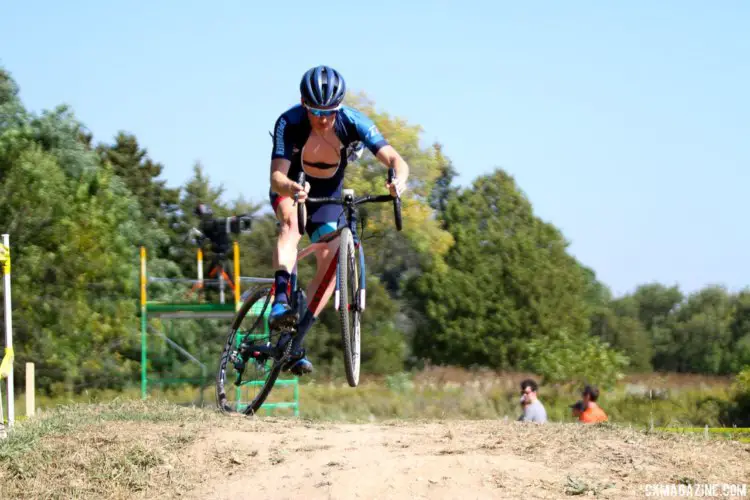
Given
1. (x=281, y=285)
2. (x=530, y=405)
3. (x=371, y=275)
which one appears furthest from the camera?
(x=371, y=275)

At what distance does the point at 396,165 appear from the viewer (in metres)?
9.98

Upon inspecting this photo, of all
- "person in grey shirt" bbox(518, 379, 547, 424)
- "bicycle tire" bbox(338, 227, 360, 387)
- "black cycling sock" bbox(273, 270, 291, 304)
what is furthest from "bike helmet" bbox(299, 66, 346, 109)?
"person in grey shirt" bbox(518, 379, 547, 424)

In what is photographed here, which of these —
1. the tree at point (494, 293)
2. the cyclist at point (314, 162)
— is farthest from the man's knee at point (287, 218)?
→ the tree at point (494, 293)

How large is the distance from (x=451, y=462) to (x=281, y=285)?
7.60 feet

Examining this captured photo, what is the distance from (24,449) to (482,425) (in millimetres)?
4010

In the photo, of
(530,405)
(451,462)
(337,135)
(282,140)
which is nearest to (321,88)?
(337,135)

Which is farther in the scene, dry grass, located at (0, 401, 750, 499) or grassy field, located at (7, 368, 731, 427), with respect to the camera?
grassy field, located at (7, 368, 731, 427)

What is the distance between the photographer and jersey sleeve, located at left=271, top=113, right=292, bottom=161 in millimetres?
10148

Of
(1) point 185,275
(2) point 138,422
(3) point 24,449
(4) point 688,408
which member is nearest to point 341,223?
(2) point 138,422

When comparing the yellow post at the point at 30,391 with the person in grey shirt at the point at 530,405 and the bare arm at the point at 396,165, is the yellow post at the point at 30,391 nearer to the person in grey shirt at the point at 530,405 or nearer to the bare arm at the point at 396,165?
the person in grey shirt at the point at 530,405

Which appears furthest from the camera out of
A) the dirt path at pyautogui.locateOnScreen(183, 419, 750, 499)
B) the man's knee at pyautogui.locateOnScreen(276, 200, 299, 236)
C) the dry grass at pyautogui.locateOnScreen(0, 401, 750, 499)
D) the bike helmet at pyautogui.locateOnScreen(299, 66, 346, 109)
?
the man's knee at pyautogui.locateOnScreen(276, 200, 299, 236)

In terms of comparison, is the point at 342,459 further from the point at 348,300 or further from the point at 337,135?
the point at 337,135

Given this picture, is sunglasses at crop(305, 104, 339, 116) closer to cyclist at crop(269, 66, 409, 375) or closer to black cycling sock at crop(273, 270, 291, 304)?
cyclist at crop(269, 66, 409, 375)

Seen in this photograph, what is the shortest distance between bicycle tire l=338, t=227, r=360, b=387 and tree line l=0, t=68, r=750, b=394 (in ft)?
66.2
